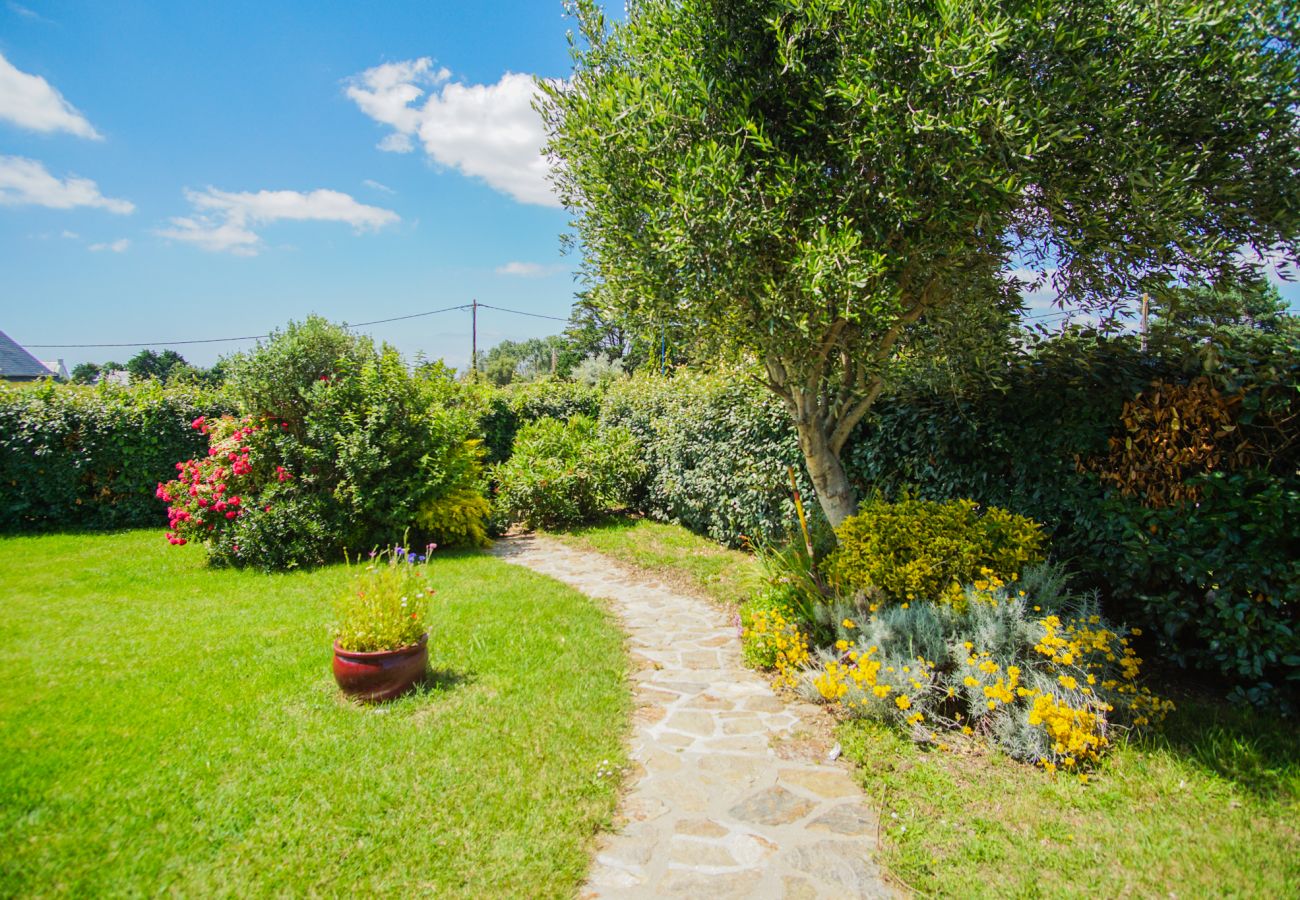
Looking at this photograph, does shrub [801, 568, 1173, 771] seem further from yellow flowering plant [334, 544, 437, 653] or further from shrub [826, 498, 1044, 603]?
yellow flowering plant [334, 544, 437, 653]

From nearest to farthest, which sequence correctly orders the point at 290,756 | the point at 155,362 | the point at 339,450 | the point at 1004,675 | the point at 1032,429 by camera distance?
the point at 290,756 < the point at 1004,675 < the point at 1032,429 < the point at 339,450 < the point at 155,362

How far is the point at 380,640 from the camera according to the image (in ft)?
14.2

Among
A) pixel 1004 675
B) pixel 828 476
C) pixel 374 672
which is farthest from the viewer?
pixel 828 476

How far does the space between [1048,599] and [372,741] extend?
4521 mm

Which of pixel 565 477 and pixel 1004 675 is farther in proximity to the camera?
pixel 565 477

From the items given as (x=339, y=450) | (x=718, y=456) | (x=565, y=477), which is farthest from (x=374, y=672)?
(x=565, y=477)

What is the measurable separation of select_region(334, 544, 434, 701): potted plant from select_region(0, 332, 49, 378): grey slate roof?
45.7 metres

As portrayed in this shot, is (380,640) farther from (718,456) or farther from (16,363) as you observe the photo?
(16,363)

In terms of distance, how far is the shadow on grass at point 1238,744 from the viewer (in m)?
3.20

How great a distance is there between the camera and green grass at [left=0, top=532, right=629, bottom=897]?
272 cm

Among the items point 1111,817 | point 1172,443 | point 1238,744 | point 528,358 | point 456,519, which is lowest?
point 1111,817

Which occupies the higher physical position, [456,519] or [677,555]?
[456,519]

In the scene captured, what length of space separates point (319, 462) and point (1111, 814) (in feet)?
29.9

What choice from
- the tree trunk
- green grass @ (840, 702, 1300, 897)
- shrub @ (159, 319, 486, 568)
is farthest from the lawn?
shrub @ (159, 319, 486, 568)
